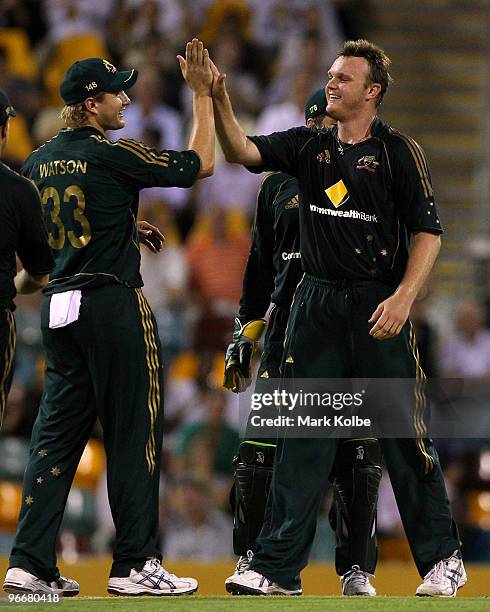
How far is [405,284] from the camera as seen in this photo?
5.75 m

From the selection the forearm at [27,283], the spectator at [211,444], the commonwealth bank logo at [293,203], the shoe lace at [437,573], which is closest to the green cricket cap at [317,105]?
the commonwealth bank logo at [293,203]

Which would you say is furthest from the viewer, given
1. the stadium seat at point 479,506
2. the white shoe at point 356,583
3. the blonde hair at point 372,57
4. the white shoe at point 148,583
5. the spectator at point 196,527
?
the stadium seat at point 479,506

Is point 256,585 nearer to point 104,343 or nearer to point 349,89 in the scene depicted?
point 104,343

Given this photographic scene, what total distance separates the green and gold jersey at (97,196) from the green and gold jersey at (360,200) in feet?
1.49

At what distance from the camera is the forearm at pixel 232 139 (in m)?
5.86

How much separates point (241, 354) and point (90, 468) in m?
3.51

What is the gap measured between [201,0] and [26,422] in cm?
605

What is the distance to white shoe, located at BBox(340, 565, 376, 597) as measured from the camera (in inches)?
247

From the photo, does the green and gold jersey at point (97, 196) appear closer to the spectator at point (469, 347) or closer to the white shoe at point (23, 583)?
the white shoe at point (23, 583)

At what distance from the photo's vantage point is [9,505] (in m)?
9.66

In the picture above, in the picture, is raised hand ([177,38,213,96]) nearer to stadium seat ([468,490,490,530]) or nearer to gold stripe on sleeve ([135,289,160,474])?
gold stripe on sleeve ([135,289,160,474])

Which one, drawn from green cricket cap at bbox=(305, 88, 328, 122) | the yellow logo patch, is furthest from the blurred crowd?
the yellow logo patch

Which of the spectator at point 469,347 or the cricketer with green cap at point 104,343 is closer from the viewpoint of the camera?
the cricketer with green cap at point 104,343

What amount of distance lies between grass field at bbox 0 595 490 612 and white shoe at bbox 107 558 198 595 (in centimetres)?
15
